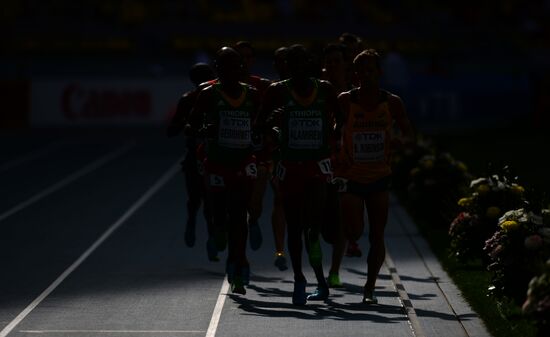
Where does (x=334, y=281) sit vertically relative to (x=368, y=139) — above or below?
below

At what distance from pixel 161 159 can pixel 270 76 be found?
36.8 ft

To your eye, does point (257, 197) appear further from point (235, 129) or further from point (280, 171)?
point (280, 171)

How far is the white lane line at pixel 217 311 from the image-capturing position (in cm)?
1008

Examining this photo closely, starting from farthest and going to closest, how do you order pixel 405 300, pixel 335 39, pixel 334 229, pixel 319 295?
pixel 335 39 < pixel 334 229 < pixel 405 300 < pixel 319 295

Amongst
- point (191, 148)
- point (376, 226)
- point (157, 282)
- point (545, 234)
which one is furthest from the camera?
point (191, 148)

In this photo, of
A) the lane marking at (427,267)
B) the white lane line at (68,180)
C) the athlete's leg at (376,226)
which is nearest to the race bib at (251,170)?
the athlete's leg at (376,226)

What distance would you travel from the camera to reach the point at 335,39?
4381 cm

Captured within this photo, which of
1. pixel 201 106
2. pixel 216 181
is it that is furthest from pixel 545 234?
pixel 201 106

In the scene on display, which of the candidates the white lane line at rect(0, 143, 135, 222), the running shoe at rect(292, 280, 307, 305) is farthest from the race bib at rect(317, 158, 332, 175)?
the white lane line at rect(0, 143, 135, 222)

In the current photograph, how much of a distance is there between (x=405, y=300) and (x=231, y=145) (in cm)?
187

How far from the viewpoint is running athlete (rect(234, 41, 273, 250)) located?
13203 mm

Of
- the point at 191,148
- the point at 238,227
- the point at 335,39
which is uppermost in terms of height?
the point at 191,148

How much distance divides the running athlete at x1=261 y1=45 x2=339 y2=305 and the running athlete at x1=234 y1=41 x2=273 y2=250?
168cm

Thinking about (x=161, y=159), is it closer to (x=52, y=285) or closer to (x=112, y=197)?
(x=112, y=197)
